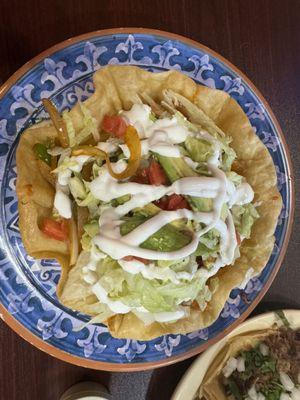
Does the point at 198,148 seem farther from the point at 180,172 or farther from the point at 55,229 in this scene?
the point at 55,229

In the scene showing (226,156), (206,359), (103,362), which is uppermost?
(226,156)

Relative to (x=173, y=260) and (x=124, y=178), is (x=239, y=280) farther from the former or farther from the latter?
(x=124, y=178)

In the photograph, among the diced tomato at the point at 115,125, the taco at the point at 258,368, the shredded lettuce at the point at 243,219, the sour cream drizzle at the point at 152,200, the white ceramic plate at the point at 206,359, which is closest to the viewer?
the sour cream drizzle at the point at 152,200

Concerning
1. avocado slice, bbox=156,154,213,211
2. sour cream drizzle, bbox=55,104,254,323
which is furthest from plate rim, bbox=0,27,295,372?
avocado slice, bbox=156,154,213,211

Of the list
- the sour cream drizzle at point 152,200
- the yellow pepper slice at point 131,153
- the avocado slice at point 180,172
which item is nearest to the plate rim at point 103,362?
the sour cream drizzle at point 152,200

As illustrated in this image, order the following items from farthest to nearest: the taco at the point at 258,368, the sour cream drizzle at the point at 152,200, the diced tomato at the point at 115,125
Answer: the taco at the point at 258,368 → the diced tomato at the point at 115,125 → the sour cream drizzle at the point at 152,200

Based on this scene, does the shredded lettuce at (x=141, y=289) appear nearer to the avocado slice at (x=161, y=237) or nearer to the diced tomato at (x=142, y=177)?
the avocado slice at (x=161, y=237)

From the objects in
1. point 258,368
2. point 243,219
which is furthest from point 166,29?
point 258,368

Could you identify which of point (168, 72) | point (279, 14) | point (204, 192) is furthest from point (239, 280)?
point (279, 14)
